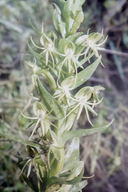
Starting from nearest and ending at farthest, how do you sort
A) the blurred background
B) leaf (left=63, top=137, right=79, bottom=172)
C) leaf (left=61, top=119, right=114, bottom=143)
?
1. leaf (left=61, top=119, right=114, bottom=143)
2. leaf (left=63, top=137, right=79, bottom=172)
3. the blurred background

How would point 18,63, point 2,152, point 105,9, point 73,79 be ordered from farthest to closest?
point 105,9 < point 18,63 < point 2,152 < point 73,79

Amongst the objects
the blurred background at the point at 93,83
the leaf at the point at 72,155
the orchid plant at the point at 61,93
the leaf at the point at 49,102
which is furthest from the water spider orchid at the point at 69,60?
the blurred background at the point at 93,83

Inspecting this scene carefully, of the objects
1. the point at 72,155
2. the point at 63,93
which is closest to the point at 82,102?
the point at 63,93

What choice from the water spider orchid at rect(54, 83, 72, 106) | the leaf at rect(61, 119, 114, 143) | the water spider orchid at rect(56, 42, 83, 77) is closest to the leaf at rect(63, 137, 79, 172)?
the leaf at rect(61, 119, 114, 143)

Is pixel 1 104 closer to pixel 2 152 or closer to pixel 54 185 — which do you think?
pixel 2 152

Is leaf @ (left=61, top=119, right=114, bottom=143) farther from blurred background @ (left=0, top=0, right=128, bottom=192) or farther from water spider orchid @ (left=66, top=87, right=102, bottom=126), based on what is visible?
blurred background @ (left=0, top=0, right=128, bottom=192)

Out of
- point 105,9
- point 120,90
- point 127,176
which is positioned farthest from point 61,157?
point 105,9

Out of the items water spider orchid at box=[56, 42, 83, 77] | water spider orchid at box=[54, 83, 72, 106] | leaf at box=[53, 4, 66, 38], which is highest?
leaf at box=[53, 4, 66, 38]

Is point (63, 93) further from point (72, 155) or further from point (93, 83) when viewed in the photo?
point (93, 83)

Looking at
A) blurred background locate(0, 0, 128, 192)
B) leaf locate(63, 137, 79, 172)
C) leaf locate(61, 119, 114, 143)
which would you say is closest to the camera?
leaf locate(61, 119, 114, 143)
